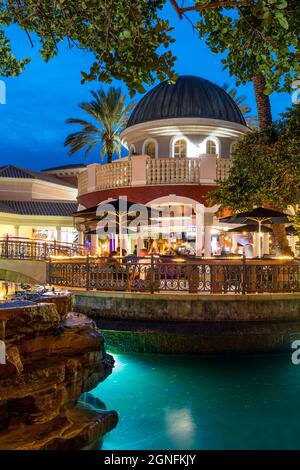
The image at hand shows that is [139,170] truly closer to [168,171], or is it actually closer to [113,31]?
[168,171]

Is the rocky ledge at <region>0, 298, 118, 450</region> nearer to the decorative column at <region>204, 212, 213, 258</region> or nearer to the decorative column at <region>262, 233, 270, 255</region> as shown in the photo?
the decorative column at <region>204, 212, 213, 258</region>

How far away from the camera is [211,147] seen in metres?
22.9

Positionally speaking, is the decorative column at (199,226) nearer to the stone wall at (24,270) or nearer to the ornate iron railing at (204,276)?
the ornate iron railing at (204,276)

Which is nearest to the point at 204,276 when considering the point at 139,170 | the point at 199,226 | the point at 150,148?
the point at 199,226

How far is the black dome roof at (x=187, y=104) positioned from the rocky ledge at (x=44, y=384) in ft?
57.6

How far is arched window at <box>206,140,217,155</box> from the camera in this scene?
2277cm

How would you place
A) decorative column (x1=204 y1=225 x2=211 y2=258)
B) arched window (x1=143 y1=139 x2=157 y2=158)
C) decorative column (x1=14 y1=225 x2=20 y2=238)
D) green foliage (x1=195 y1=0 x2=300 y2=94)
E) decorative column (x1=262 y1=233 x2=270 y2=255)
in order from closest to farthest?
→ 1. green foliage (x1=195 y1=0 x2=300 y2=94)
2. decorative column (x1=204 y1=225 x2=211 y2=258)
3. arched window (x1=143 y1=139 x2=157 y2=158)
4. decorative column (x1=262 y1=233 x2=270 y2=255)
5. decorative column (x1=14 y1=225 x2=20 y2=238)

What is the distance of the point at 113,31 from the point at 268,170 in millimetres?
8615

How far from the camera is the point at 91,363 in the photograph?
293 inches

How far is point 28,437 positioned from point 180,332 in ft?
22.0

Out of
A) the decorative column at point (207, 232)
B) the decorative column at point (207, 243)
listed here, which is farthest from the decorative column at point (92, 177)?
the decorative column at point (207, 243)

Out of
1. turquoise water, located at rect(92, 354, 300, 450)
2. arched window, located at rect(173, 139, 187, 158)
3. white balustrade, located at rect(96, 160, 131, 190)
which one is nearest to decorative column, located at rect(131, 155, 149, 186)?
white balustrade, located at rect(96, 160, 131, 190)

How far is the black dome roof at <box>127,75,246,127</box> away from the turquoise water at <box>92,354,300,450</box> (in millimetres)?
14476
